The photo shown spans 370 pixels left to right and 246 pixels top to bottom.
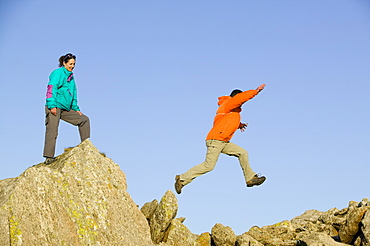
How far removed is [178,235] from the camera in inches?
592

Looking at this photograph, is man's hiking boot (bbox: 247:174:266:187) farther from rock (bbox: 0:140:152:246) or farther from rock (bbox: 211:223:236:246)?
rock (bbox: 0:140:152:246)

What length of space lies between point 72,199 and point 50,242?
1.26m

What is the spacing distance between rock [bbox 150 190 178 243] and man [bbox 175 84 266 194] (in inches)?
37.8

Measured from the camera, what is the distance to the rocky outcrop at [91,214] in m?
11.7

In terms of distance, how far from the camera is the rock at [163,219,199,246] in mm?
14930

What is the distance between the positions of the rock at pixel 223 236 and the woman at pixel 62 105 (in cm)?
512

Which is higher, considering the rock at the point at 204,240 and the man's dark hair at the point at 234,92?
the man's dark hair at the point at 234,92

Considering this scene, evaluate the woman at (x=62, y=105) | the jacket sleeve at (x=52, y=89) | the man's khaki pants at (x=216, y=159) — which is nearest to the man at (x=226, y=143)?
the man's khaki pants at (x=216, y=159)

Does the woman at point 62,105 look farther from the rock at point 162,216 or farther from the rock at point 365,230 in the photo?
the rock at point 365,230

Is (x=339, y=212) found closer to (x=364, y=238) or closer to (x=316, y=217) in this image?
(x=316, y=217)

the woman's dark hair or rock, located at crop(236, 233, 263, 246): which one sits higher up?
the woman's dark hair

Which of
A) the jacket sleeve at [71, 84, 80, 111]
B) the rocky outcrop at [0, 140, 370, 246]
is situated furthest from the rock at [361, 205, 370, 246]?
the jacket sleeve at [71, 84, 80, 111]

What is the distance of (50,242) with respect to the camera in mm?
11602

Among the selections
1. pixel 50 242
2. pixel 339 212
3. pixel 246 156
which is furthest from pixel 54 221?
pixel 339 212
